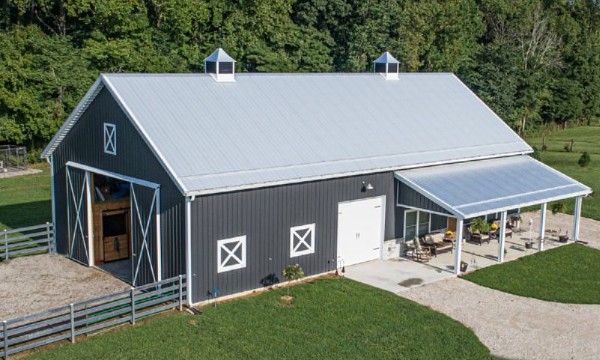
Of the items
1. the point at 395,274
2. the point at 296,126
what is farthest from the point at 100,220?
the point at 395,274

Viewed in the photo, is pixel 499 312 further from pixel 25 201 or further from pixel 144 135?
pixel 25 201

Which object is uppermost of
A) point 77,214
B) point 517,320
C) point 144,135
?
point 144,135

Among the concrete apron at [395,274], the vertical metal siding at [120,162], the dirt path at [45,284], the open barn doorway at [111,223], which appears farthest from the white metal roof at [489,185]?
the dirt path at [45,284]

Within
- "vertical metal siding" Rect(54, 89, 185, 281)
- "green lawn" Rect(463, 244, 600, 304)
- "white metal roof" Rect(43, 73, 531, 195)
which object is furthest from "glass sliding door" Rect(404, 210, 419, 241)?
"vertical metal siding" Rect(54, 89, 185, 281)

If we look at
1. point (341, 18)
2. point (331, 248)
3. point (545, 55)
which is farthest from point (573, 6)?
point (331, 248)

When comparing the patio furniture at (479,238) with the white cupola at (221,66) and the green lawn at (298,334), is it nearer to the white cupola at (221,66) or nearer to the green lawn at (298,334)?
the green lawn at (298,334)
